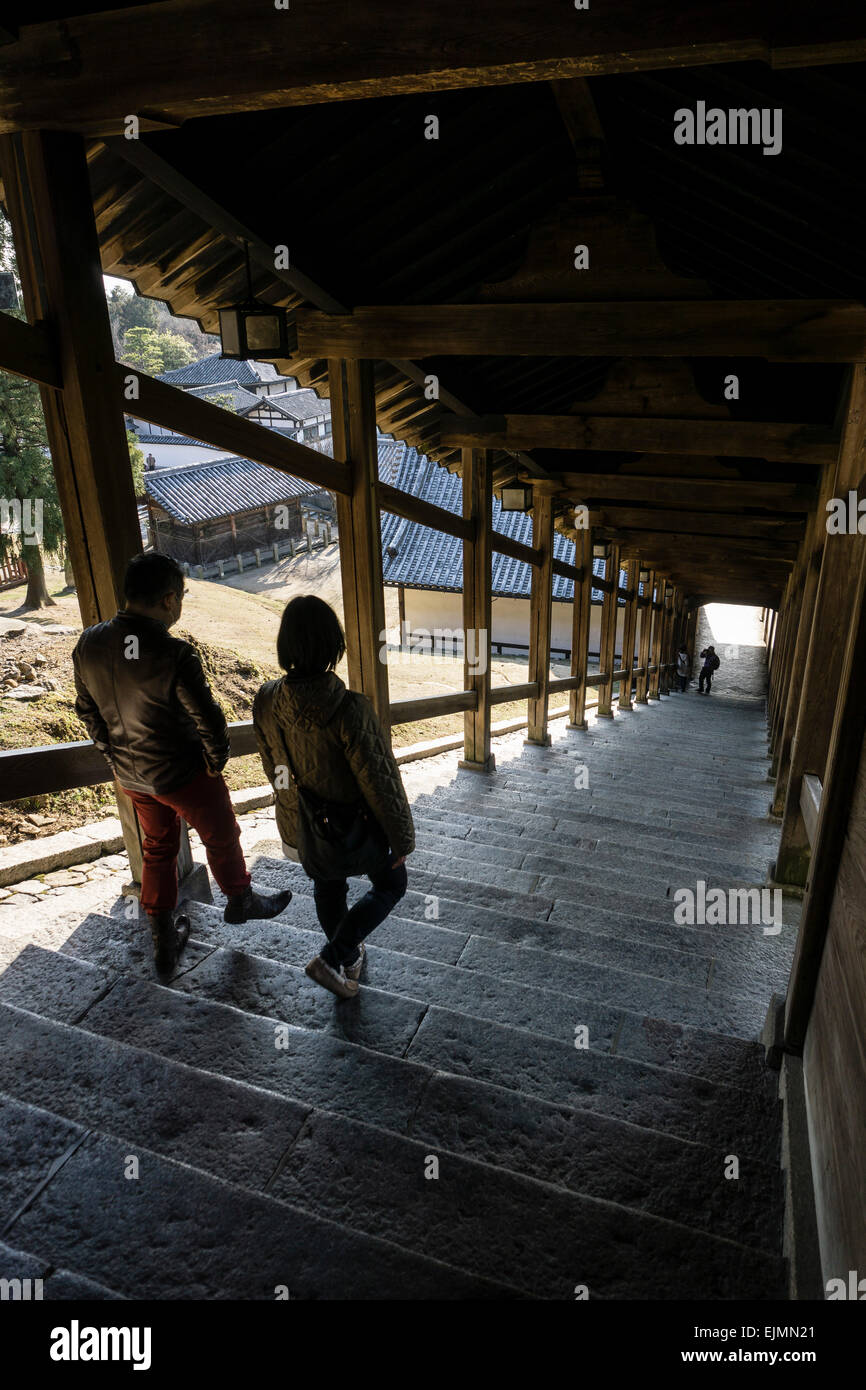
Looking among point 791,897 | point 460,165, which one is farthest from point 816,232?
point 791,897

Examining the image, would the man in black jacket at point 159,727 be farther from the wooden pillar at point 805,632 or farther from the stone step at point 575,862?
the wooden pillar at point 805,632

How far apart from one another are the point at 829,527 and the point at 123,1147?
4530 millimetres

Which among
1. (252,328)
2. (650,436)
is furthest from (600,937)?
(650,436)

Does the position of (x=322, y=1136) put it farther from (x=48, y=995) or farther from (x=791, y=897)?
(x=791, y=897)

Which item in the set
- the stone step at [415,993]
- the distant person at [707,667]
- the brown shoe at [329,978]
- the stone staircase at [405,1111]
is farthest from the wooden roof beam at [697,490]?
the distant person at [707,667]

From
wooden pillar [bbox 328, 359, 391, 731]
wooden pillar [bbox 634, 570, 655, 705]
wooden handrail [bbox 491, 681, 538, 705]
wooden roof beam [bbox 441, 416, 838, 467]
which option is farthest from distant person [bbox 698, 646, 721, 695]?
wooden pillar [bbox 328, 359, 391, 731]

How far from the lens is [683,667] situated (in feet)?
96.4

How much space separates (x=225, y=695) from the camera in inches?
292

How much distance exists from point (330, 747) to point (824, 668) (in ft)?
10.3

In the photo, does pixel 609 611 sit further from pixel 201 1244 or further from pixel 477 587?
pixel 201 1244

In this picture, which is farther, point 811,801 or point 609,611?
point 609,611

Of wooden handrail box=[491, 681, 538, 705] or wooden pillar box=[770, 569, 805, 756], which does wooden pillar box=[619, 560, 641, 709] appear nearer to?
wooden pillar box=[770, 569, 805, 756]

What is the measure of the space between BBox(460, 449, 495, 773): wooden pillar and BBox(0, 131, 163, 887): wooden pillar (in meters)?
4.07

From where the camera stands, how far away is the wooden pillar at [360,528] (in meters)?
4.73
